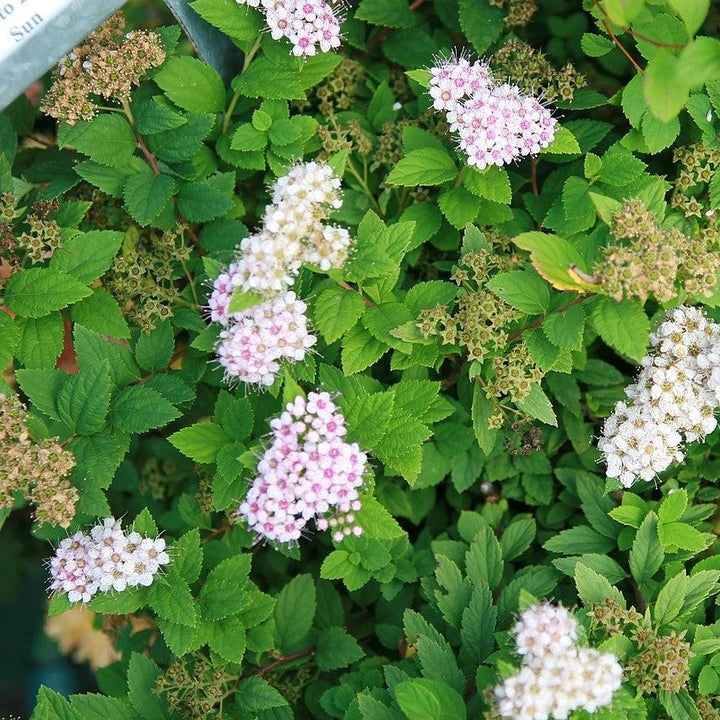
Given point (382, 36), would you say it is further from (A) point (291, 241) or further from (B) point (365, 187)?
(A) point (291, 241)

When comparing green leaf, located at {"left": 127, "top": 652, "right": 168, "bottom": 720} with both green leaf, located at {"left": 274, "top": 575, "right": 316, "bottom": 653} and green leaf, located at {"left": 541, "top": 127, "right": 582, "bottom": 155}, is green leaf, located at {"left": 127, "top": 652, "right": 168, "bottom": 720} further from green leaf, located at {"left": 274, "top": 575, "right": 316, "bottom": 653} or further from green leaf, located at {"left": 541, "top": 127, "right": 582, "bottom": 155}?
green leaf, located at {"left": 541, "top": 127, "right": 582, "bottom": 155}

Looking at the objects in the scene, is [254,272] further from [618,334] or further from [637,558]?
[637,558]

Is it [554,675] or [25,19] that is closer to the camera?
[554,675]

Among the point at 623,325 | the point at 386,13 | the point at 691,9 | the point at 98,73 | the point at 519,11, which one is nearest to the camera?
the point at 691,9

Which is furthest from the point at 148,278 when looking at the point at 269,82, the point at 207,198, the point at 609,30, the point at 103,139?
the point at 609,30

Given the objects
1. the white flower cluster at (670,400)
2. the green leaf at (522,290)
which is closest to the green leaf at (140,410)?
the green leaf at (522,290)

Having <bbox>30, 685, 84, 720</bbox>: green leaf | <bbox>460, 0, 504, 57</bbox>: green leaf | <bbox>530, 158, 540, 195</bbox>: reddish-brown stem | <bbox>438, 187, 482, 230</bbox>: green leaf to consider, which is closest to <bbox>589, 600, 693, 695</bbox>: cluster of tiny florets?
<bbox>438, 187, 482, 230</bbox>: green leaf

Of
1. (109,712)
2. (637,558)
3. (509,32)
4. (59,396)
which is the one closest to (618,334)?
(637,558)
